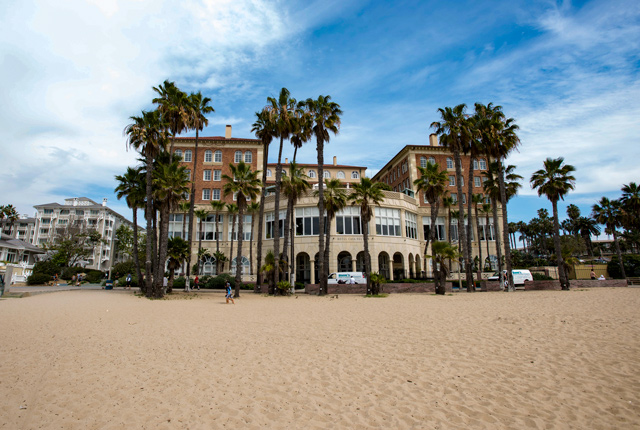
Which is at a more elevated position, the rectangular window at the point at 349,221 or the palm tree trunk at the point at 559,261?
the rectangular window at the point at 349,221

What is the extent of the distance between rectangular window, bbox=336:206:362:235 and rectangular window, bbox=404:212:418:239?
7.12 meters

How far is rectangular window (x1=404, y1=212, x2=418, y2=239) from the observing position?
150ft

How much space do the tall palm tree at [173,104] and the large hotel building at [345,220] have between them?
16743 millimetres

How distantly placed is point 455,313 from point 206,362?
1146cm

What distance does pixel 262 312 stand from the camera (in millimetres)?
17547

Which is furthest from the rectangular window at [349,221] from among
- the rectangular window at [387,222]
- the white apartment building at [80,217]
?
the white apartment building at [80,217]

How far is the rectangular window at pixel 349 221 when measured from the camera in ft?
138

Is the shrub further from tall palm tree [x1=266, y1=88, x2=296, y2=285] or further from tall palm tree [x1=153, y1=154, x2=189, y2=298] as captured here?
tall palm tree [x1=266, y1=88, x2=296, y2=285]

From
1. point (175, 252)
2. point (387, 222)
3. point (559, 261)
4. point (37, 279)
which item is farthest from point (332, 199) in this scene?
point (37, 279)

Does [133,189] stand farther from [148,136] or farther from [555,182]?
[555,182]

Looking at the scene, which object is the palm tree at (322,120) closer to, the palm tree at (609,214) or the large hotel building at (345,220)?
the large hotel building at (345,220)

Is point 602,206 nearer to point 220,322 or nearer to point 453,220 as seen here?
point 453,220

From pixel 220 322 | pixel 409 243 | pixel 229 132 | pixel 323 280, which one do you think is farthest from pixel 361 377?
pixel 229 132

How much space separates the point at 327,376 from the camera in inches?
283
